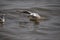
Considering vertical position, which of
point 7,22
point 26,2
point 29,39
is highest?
point 26,2

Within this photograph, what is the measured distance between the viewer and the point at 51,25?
19.6ft

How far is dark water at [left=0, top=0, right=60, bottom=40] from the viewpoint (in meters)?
5.42

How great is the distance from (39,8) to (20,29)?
5.58 feet

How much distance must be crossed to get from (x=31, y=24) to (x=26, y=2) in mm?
2159

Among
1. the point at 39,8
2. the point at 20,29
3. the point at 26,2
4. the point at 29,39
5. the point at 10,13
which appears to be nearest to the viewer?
the point at 29,39

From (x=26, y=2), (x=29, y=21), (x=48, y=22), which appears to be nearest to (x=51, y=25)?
A: (x=48, y=22)

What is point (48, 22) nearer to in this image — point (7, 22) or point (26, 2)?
point (7, 22)

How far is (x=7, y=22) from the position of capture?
20.2 feet

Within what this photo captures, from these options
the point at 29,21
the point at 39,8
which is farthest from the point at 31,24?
the point at 39,8

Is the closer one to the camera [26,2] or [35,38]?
[35,38]

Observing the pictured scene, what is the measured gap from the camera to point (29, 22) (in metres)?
6.12

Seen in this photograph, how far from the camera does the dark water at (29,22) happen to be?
17.8ft

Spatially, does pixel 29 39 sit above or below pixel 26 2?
below

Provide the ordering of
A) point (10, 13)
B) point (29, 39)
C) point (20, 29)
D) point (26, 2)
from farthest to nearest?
1. point (26, 2)
2. point (10, 13)
3. point (20, 29)
4. point (29, 39)
